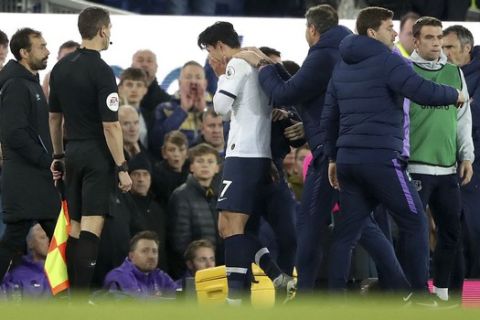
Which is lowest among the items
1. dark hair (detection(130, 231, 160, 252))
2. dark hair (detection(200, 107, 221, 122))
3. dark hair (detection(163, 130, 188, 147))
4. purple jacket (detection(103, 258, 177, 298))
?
purple jacket (detection(103, 258, 177, 298))

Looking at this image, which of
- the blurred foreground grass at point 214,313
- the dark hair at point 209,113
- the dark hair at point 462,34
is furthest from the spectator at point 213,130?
the blurred foreground grass at point 214,313

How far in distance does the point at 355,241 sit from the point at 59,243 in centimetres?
211

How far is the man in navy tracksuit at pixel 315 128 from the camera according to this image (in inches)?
407

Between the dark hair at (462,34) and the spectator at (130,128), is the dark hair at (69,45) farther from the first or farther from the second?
the dark hair at (462,34)

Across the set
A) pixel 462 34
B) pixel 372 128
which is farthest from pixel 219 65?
pixel 462 34

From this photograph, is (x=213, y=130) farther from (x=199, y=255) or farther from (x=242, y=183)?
(x=242, y=183)

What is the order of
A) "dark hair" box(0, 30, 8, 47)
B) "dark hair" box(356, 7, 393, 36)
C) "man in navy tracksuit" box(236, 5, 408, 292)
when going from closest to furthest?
"dark hair" box(356, 7, 393, 36) < "man in navy tracksuit" box(236, 5, 408, 292) < "dark hair" box(0, 30, 8, 47)

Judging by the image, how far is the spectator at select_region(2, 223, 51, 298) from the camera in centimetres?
1216

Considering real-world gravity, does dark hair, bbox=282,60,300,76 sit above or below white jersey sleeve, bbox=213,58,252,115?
above

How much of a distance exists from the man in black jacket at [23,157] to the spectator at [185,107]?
2.39m

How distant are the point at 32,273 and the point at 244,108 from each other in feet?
8.73

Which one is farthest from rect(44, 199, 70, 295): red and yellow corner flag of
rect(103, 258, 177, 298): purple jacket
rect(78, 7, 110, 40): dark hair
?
rect(78, 7, 110, 40): dark hair

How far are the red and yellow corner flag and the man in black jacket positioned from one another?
0.43m

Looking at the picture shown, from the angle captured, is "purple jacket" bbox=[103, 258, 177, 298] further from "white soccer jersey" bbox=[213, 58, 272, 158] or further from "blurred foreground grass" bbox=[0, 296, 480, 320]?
"blurred foreground grass" bbox=[0, 296, 480, 320]
